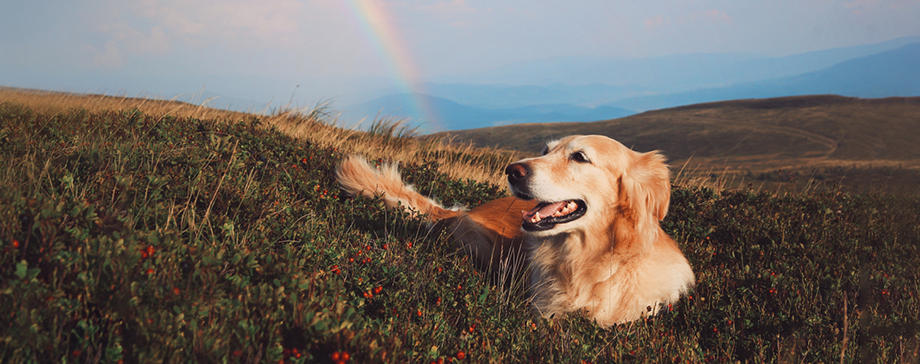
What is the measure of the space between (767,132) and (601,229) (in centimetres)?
9743

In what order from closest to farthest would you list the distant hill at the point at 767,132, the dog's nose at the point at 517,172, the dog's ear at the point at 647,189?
the dog's nose at the point at 517,172, the dog's ear at the point at 647,189, the distant hill at the point at 767,132

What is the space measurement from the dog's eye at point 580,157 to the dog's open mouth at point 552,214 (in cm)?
32

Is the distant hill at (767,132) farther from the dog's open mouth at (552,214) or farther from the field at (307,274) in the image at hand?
the dog's open mouth at (552,214)

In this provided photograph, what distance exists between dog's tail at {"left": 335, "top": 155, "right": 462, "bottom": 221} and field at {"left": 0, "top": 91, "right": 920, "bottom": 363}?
0.25 m

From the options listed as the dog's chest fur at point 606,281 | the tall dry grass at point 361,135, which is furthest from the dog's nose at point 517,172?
the tall dry grass at point 361,135

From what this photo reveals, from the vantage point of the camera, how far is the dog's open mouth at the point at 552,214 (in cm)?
369

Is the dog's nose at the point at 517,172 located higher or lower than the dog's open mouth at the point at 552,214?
higher

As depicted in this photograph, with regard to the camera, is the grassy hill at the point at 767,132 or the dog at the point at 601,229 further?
the grassy hill at the point at 767,132

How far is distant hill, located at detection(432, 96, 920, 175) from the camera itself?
6962 cm

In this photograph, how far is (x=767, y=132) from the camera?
85062 millimetres

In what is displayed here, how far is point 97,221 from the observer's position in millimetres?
2471

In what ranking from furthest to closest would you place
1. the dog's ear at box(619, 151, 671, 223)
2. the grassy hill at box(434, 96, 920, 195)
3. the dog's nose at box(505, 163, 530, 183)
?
the grassy hill at box(434, 96, 920, 195), the dog's ear at box(619, 151, 671, 223), the dog's nose at box(505, 163, 530, 183)

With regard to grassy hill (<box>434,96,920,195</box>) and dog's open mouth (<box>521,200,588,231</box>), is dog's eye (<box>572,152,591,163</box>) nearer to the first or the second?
dog's open mouth (<box>521,200,588,231</box>)

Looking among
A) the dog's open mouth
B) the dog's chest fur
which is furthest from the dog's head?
the dog's chest fur
